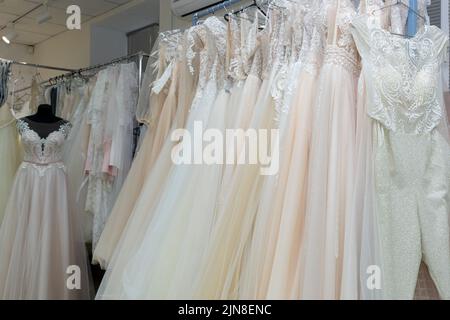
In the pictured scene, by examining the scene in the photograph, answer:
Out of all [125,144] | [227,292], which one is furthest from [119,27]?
[227,292]

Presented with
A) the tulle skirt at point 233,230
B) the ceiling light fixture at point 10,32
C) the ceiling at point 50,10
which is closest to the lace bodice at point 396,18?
the tulle skirt at point 233,230

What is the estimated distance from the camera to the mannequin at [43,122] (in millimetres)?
2141

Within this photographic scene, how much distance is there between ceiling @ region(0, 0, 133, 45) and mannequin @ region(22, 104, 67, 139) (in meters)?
1.27

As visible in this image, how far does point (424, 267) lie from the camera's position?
1.24 metres

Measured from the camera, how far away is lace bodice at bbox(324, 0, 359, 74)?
1.33m

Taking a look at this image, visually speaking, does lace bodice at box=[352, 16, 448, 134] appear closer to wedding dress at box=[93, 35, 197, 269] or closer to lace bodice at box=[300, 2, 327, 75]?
lace bodice at box=[300, 2, 327, 75]

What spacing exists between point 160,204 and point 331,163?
62cm

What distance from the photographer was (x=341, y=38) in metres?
1.33

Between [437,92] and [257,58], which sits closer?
[437,92]

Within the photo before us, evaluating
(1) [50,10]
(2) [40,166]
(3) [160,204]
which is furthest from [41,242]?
(1) [50,10]

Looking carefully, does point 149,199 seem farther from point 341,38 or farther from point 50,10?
point 50,10
